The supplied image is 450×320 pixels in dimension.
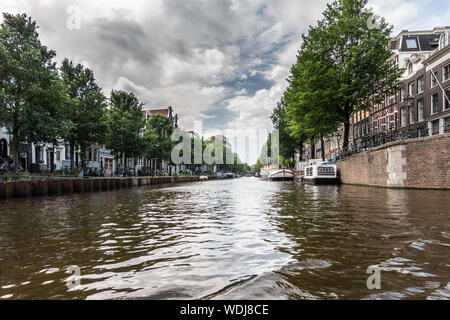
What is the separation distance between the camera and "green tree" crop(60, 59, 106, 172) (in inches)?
A: 1024

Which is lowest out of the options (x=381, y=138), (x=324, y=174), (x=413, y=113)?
(x=324, y=174)

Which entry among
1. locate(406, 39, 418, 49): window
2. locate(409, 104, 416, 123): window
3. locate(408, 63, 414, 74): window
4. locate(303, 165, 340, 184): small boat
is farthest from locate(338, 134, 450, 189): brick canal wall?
locate(406, 39, 418, 49): window

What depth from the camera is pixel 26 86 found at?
19750 mm

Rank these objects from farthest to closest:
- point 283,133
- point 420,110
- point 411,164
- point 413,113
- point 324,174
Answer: point 283,133, point 413,113, point 420,110, point 324,174, point 411,164

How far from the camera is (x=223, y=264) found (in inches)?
138

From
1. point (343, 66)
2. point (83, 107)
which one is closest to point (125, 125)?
point (83, 107)

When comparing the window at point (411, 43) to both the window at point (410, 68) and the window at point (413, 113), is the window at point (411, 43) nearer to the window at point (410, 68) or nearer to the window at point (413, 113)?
the window at point (410, 68)

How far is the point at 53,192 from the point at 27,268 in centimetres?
1717

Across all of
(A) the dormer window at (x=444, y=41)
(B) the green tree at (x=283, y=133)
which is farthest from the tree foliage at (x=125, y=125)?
(A) the dormer window at (x=444, y=41)

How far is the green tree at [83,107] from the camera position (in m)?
26.0

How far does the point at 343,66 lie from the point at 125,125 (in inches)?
1006

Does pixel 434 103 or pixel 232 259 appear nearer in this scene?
pixel 232 259

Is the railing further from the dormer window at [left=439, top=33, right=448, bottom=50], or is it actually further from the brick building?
the dormer window at [left=439, top=33, right=448, bottom=50]

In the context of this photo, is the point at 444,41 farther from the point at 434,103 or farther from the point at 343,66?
the point at 343,66
